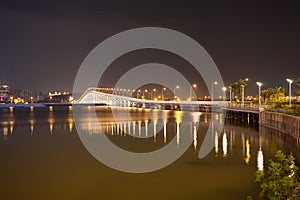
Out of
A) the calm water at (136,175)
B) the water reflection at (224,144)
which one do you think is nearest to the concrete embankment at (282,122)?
the calm water at (136,175)

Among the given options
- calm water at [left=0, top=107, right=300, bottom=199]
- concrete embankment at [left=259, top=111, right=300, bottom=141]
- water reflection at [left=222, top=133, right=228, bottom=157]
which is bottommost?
calm water at [left=0, top=107, right=300, bottom=199]

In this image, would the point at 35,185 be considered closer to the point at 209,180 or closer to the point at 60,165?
the point at 60,165

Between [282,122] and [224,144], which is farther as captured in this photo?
[282,122]

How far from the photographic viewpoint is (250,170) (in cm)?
1834

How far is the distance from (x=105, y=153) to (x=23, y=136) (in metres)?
15.6

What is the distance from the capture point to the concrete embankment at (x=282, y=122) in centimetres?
2447

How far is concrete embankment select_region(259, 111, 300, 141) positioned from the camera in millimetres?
24469

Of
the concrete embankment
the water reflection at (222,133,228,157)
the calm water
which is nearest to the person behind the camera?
the calm water

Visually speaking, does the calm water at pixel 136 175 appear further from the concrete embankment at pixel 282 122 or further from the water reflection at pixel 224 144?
the concrete embankment at pixel 282 122

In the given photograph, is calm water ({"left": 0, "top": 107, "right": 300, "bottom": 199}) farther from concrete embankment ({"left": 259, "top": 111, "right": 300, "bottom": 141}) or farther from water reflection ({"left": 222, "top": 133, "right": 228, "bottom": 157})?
concrete embankment ({"left": 259, "top": 111, "right": 300, "bottom": 141})

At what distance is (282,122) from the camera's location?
29.5 meters

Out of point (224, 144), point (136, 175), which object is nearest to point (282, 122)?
point (224, 144)

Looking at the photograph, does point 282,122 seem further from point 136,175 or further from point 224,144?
point 136,175

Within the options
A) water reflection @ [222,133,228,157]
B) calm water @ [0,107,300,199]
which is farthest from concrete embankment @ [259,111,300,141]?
water reflection @ [222,133,228,157]
